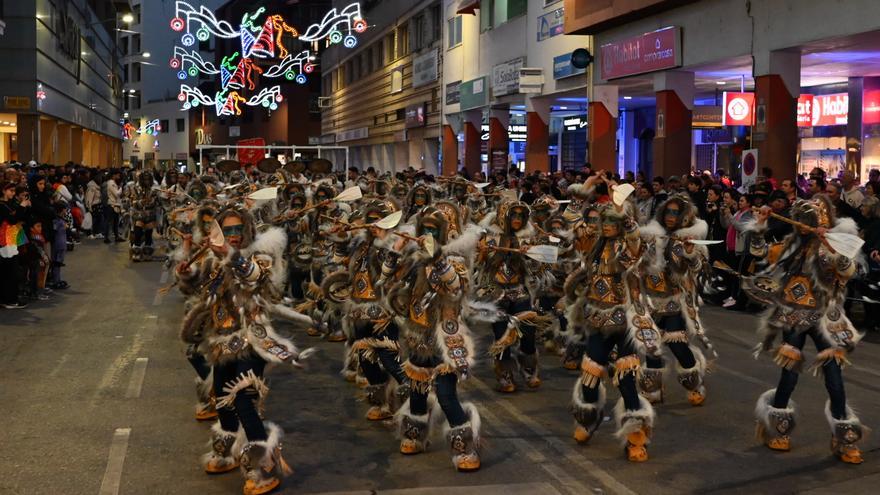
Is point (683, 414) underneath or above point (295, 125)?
underneath

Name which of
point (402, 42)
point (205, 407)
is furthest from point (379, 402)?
point (402, 42)

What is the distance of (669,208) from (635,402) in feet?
7.98

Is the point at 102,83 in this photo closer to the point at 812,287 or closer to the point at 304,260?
the point at 304,260

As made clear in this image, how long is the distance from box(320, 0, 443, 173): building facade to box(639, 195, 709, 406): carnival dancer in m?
31.5

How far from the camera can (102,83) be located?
65938mm

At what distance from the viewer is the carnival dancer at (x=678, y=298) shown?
9.35 meters

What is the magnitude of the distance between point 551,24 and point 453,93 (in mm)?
9857

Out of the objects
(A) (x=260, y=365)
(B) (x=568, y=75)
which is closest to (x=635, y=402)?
(A) (x=260, y=365)

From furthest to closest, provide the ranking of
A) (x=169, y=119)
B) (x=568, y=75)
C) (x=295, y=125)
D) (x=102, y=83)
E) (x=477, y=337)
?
(x=169, y=119) < (x=295, y=125) < (x=102, y=83) < (x=568, y=75) < (x=477, y=337)

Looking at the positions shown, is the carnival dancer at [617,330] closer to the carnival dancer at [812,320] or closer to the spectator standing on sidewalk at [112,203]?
the carnival dancer at [812,320]

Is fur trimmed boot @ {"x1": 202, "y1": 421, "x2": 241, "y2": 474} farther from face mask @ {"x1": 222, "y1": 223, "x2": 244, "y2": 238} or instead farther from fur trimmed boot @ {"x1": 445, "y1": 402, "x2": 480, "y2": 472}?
fur trimmed boot @ {"x1": 445, "y1": 402, "x2": 480, "y2": 472}

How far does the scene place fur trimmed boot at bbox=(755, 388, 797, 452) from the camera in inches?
308

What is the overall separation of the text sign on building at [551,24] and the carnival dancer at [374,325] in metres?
20.2

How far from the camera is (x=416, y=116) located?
1708 inches
